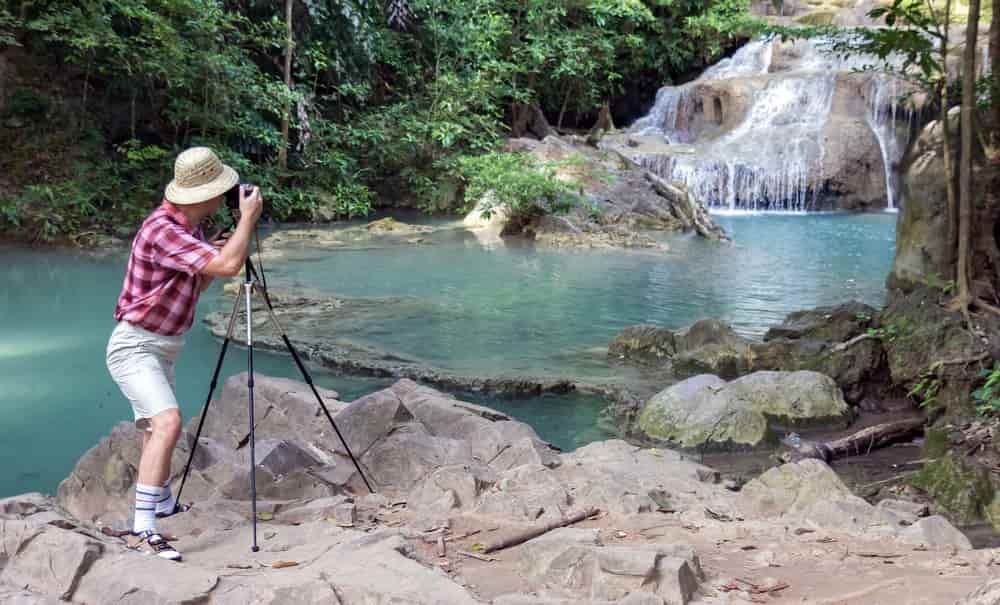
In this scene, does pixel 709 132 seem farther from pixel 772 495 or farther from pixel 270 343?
pixel 772 495

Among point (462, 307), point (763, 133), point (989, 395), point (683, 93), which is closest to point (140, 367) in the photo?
point (989, 395)

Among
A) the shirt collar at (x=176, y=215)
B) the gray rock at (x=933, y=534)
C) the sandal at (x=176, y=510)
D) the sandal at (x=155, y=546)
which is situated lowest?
the gray rock at (x=933, y=534)

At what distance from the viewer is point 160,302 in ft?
11.5

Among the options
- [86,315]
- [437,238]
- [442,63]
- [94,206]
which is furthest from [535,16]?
[86,315]

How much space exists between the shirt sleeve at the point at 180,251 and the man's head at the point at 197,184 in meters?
0.13

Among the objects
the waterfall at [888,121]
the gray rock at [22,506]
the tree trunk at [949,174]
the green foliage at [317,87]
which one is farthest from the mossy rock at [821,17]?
the gray rock at [22,506]

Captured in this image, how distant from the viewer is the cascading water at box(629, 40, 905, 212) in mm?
21234

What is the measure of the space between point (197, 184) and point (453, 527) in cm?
170

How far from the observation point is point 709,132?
23.9 m

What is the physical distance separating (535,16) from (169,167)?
10393mm

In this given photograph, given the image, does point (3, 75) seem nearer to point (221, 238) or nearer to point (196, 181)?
point (221, 238)

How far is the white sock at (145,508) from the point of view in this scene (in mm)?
3449

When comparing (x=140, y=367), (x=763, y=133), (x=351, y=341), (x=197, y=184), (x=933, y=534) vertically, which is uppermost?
(x=763, y=133)

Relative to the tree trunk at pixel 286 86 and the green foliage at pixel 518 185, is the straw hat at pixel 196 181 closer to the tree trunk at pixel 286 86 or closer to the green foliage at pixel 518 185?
the green foliage at pixel 518 185
